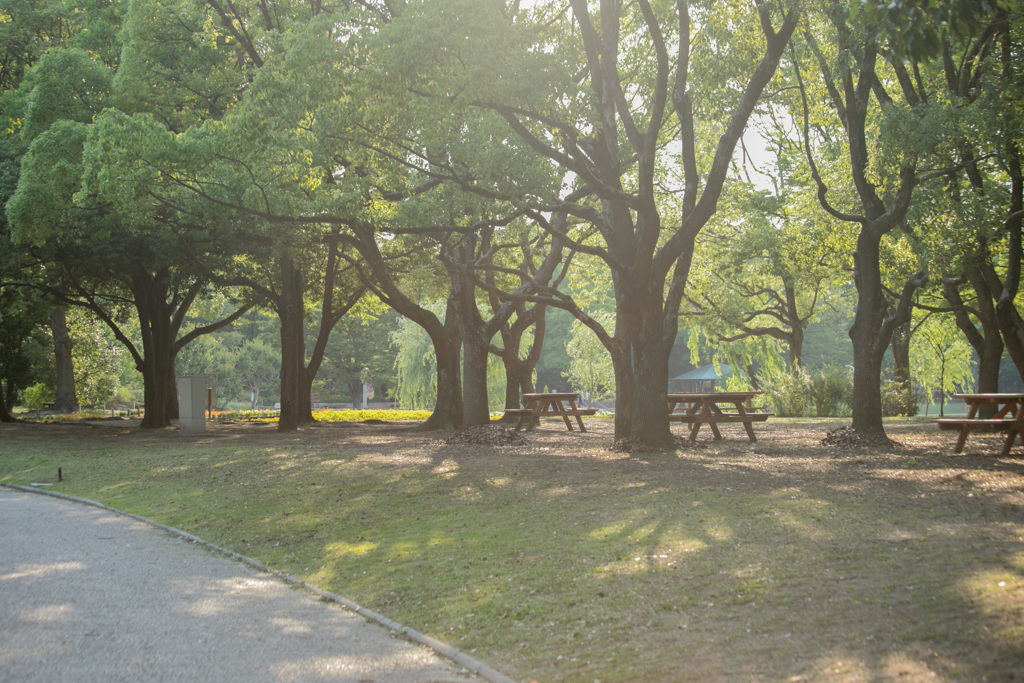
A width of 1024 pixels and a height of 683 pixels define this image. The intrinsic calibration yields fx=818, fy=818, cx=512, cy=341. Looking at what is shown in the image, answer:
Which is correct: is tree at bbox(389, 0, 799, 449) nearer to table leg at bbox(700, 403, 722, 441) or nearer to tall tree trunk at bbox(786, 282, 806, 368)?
table leg at bbox(700, 403, 722, 441)

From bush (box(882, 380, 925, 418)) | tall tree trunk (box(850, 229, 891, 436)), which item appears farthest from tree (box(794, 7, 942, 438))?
bush (box(882, 380, 925, 418))

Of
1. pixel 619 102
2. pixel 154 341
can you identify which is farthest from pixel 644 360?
pixel 154 341

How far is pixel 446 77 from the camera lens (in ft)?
38.0

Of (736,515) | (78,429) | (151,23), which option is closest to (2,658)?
(736,515)

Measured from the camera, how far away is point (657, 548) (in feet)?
21.6

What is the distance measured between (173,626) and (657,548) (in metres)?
3.60

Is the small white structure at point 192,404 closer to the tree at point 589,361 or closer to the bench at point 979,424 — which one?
the bench at point 979,424

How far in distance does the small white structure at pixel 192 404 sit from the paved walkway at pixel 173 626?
1629cm

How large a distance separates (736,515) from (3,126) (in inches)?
805

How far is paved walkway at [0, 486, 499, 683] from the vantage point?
4.34 metres

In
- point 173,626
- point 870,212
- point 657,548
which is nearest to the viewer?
point 173,626

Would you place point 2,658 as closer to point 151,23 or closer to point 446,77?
point 446,77

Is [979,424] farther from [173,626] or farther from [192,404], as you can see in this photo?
[192,404]

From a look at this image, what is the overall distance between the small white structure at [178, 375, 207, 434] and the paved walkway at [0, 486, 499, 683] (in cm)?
1629
